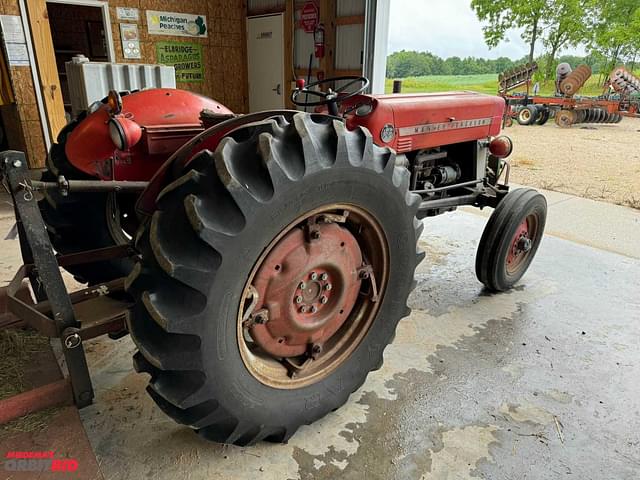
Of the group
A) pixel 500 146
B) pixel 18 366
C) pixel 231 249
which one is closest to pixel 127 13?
pixel 500 146

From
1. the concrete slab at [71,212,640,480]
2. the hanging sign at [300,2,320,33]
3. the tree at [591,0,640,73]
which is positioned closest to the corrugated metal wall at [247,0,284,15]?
the hanging sign at [300,2,320,33]

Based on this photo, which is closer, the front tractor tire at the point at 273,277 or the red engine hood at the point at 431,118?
the front tractor tire at the point at 273,277

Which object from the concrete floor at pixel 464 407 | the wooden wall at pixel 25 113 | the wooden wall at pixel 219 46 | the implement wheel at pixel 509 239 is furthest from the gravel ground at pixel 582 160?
the wooden wall at pixel 25 113

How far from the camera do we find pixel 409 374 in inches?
83.7

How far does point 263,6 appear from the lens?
750cm

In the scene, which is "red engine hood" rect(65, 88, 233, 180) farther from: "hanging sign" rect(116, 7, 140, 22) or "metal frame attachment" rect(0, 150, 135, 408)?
"hanging sign" rect(116, 7, 140, 22)

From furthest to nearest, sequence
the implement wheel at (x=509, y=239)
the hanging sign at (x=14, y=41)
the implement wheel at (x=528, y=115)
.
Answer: the implement wheel at (x=528, y=115)
the hanging sign at (x=14, y=41)
the implement wheel at (x=509, y=239)

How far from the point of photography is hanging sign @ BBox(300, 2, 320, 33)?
22.4 ft

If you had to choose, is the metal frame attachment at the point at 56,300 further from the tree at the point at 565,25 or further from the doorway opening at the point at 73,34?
the tree at the point at 565,25

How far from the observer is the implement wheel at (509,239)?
2.72m

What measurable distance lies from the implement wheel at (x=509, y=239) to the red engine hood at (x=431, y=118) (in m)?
0.48

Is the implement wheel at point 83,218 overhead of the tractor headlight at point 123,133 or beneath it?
beneath

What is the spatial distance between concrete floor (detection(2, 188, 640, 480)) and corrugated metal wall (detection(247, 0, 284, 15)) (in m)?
5.94

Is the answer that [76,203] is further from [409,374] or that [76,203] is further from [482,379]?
[482,379]
